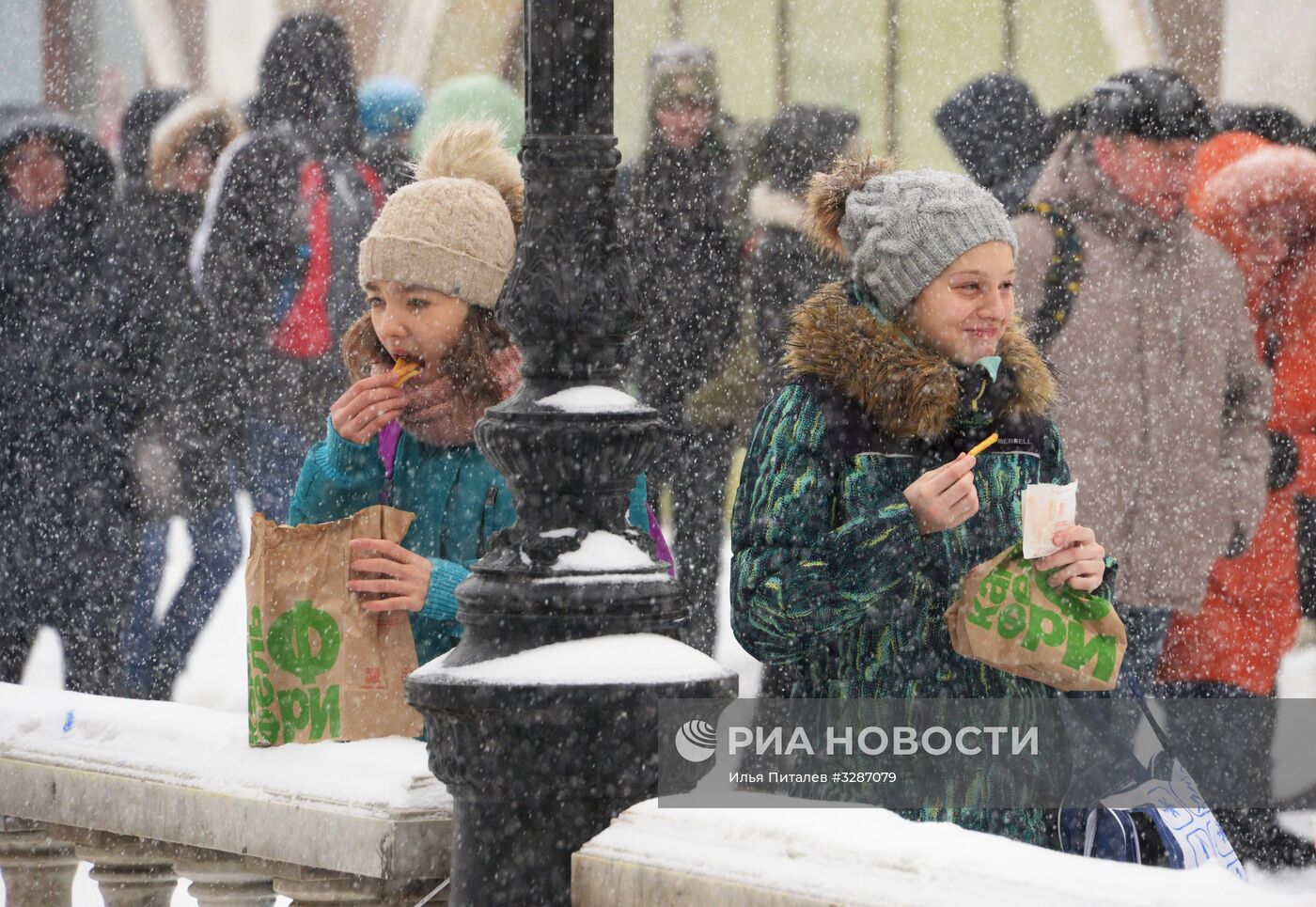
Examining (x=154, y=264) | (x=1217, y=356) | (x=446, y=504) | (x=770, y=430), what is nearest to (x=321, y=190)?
(x=154, y=264)

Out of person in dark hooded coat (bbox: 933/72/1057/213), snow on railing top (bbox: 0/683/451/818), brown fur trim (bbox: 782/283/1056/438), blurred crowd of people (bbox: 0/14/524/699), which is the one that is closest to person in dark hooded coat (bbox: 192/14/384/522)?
blurred crowd of people (bbox: 0/14/524/699)

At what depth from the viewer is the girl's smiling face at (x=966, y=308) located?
12.2ft

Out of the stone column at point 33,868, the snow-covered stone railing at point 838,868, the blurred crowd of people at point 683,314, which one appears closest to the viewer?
the snow-covered stone railing at point 838,868

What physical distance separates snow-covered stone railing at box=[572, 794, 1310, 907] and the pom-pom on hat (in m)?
0.96

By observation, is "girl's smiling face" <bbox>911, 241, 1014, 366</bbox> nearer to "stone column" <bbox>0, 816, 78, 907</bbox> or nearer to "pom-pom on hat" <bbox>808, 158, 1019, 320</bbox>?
"pom-pom on hat" <bbox>808, 158, 1019, 320</bbox>

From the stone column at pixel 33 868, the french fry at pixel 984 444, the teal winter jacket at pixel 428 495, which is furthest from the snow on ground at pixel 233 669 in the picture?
the french fry at pixel 984 444

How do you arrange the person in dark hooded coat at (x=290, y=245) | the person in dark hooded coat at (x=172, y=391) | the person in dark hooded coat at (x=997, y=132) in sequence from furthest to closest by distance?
the person in dark hooded coat at (x=172, y=391) → the person in dark hooded coat at (x=290, y=245) → the person in dark hooded coat at (x=997, y=132)

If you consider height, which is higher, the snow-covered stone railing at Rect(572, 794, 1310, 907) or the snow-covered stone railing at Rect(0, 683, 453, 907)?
the snow-covered stone railing at Rect(572, 794, 1310, 907)

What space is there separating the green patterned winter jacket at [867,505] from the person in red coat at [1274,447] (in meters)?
3.22

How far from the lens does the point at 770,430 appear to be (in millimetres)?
3648

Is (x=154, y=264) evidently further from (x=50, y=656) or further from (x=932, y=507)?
(x=932, y=507)

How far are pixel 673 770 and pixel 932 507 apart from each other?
22.5 inches

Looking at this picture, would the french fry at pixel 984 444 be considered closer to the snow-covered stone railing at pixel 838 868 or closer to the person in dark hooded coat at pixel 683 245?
the snow-covered stone railing at pixel 838 868

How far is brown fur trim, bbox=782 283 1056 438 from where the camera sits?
3.56 metres
